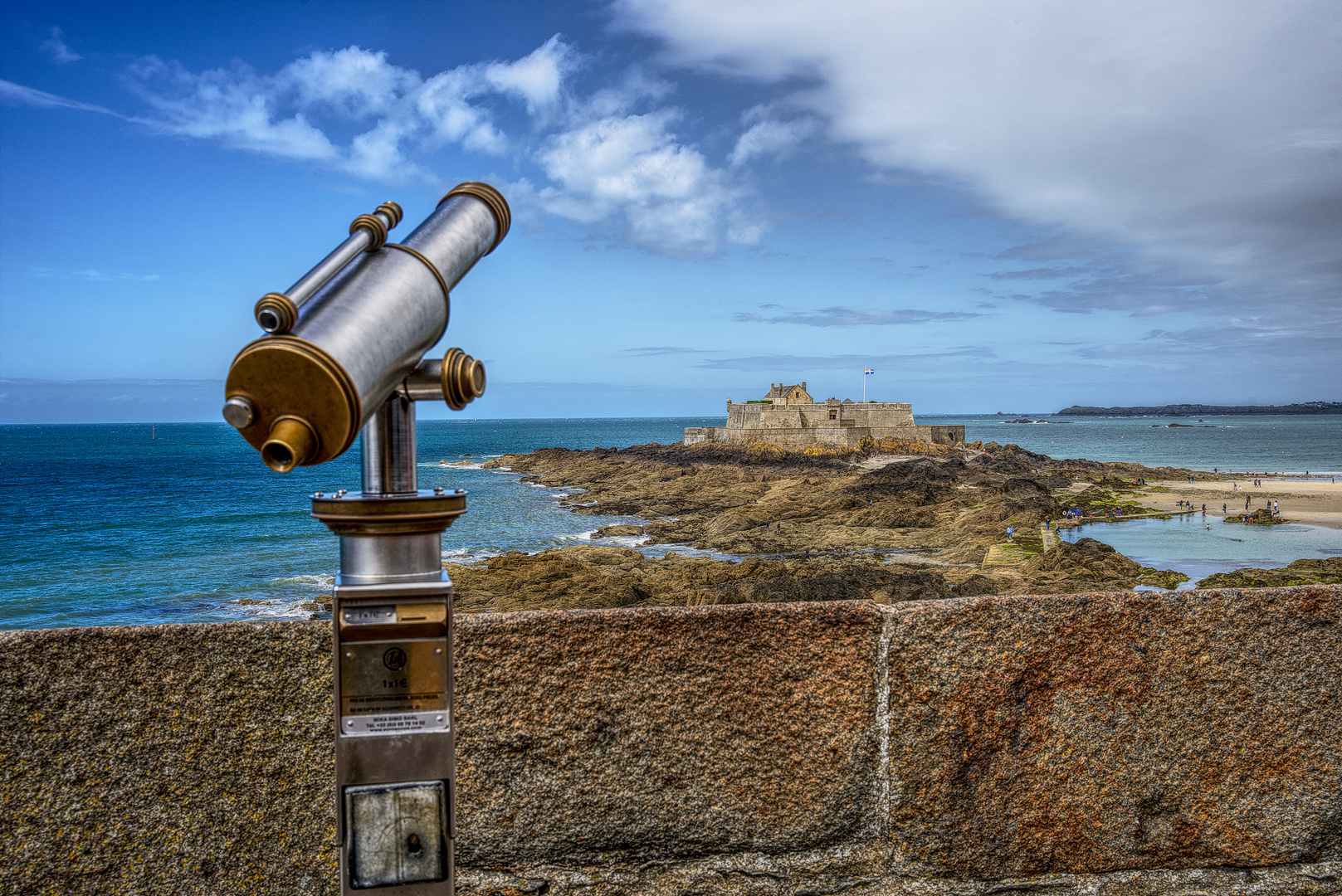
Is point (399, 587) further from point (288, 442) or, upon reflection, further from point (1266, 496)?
point (1266, 496)

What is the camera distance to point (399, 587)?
1.62m

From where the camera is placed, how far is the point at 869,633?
2.24 m

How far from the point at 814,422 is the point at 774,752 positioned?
5818cm

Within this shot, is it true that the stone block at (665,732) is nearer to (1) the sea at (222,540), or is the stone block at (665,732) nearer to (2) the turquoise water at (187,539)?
(1) the sea at (222,540)

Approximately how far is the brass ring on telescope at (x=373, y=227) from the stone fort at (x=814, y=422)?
56.6 meters

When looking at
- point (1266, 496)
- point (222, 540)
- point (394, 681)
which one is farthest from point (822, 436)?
point (394, 681)

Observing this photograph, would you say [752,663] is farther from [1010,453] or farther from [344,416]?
[1010,453]

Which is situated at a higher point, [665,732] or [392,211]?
[392,211]

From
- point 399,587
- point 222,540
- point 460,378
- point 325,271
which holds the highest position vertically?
point 325,271

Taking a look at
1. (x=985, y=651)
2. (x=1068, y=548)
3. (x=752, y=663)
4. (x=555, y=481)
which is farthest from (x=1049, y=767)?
(x=555, y=481)

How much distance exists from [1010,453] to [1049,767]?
63180mm

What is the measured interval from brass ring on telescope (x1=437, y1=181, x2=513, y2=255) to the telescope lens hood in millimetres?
631

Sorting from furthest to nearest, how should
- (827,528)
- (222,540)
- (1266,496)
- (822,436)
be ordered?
(822,436) < (1266,496) < (222,540) < (827,528)

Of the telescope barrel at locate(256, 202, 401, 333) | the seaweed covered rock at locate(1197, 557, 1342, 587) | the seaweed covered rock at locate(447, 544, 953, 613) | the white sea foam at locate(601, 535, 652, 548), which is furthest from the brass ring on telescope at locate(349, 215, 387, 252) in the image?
the white sea foam at locate(601, 535, 652, 548)
